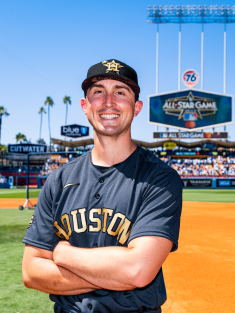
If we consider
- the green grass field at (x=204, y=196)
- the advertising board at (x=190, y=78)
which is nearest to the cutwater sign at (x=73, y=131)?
the advertising board at (x=190, y=78)

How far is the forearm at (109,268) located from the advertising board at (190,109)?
44.5 meters

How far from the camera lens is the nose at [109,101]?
7.76 feet

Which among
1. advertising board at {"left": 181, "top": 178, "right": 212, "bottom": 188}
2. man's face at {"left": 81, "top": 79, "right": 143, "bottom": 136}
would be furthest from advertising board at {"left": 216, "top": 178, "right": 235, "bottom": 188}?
man's face at {"left": 81, "top": 79, "right": 143, "bottom": 136}

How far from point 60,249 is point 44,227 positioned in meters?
0.24

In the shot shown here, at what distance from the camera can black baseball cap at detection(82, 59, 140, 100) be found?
230cm

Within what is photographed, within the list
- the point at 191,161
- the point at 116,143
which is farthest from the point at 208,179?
the point at 116,143

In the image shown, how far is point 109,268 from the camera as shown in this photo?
6.60 feet

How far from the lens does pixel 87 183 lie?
92.1 inches

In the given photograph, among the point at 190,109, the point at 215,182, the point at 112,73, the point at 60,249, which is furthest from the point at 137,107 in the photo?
the point at 190,109

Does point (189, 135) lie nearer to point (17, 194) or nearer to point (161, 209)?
point (17, 194)

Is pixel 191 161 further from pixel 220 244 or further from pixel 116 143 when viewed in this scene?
pixel 116 143

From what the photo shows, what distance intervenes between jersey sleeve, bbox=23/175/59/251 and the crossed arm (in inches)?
5.9

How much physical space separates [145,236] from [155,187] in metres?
0.37

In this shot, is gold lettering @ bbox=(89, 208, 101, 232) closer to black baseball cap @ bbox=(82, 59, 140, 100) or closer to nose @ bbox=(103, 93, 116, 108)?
nose @ bbox=(103, 93, 116, 108)
